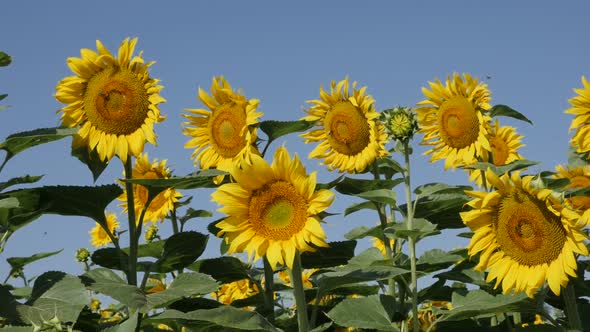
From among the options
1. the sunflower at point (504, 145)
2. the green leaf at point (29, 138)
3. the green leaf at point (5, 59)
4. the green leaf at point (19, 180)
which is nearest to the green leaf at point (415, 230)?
the green leaf at point (29, 138)

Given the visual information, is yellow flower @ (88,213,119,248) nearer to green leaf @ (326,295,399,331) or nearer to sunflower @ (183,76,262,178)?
sunflower @ (183,76,262,178)

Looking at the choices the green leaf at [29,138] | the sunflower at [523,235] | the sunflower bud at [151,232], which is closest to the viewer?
the sunflower at [523,235]

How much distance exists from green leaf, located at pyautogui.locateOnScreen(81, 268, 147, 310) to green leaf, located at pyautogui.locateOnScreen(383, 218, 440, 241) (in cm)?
133

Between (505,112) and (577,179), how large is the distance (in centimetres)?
68

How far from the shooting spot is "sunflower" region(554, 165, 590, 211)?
17.1 feet

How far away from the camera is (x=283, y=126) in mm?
4641

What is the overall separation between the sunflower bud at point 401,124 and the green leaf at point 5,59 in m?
2.18

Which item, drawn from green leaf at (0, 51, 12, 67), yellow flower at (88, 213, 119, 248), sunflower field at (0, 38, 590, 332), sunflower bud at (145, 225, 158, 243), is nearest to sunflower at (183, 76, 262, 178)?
sunflower field at (0, 38, 590, 332)

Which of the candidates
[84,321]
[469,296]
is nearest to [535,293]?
[469,296]

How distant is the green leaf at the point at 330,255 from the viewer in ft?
15.6

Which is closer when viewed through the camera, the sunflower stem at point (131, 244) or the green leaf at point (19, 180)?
the sunflower stem at point (131, 244)

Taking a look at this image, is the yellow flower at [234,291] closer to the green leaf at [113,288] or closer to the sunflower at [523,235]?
the green leaf at [113,288]

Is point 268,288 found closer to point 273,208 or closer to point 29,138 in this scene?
→ point 273,208

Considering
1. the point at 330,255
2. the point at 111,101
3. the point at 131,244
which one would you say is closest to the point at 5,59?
the point at 111,101
